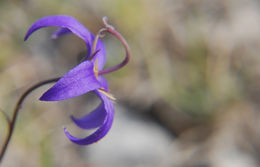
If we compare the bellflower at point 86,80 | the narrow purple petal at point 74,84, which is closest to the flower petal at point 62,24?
the bellflower at point 86,80

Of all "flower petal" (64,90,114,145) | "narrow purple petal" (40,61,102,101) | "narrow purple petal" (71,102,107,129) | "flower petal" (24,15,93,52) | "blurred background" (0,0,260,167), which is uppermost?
"flower petal" (24,15,93,52)

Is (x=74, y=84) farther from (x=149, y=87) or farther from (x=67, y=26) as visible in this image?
(x=149, y=87)

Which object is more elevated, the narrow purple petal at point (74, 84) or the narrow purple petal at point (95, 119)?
the narrow purple petal at point (74, 84)

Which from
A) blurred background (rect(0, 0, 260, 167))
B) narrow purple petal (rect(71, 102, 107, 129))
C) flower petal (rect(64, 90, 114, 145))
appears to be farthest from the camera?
blurred background (rect(0, 0, 260, 167))

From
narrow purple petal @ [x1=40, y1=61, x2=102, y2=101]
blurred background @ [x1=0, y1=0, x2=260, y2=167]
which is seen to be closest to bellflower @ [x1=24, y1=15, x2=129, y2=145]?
narrow purple petal @ [x1=40, y1=61, x2=102, y2=101]

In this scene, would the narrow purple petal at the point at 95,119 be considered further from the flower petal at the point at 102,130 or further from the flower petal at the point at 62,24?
the flower petal at the point at 62,24

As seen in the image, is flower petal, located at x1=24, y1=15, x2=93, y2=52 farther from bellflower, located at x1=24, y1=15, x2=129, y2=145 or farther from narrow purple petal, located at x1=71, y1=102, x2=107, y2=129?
narrow purple petal, located at x1=71, y1=102, x2=107, y2=129

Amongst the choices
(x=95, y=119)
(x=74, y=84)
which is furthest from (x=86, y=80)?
(x=95, y=119)
